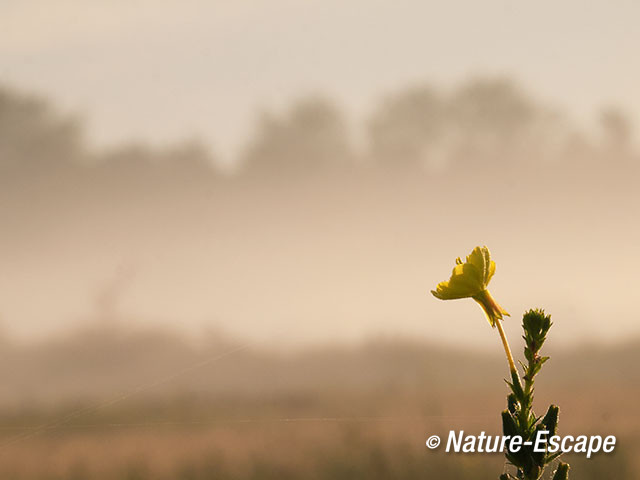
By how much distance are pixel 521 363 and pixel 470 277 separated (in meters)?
0.30

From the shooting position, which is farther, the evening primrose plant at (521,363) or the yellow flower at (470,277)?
the yellow flower at (470,277)

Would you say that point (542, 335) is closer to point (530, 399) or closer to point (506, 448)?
point (530, 399)

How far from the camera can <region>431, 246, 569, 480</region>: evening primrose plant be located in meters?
1.84

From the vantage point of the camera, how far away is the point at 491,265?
6.93 ft

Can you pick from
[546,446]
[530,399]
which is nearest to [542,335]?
[530,399]

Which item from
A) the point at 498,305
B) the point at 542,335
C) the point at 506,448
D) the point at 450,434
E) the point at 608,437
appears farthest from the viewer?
the point at 450,434

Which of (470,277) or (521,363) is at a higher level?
(470,277)

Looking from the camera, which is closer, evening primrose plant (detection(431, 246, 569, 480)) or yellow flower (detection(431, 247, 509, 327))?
evening primrose plant (detection(431, 246, 569, 480))

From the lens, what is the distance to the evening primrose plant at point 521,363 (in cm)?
184

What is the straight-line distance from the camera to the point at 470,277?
211cm

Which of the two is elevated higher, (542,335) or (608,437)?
(542,335)

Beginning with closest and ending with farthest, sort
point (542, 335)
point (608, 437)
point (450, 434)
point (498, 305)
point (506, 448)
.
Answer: point (506, 448)
point (542, 335)
point (498, 305)
point (608, 437)
point (450, 434)

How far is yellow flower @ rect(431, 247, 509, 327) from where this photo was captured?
209cm

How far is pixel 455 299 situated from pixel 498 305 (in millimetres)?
155
